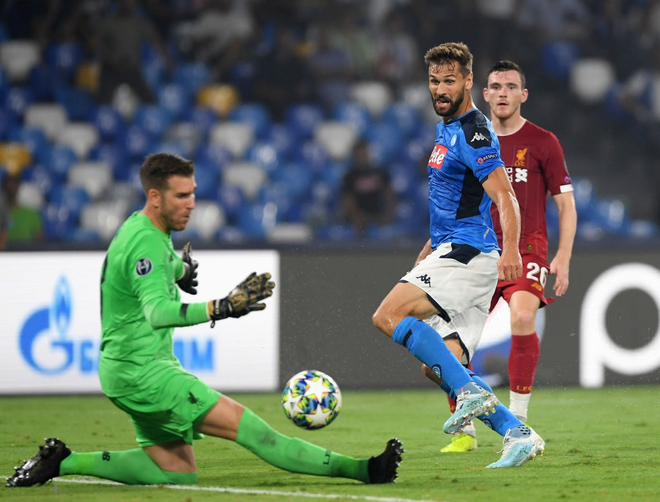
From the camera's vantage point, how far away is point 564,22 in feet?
50.4

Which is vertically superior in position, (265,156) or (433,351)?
(265,156)

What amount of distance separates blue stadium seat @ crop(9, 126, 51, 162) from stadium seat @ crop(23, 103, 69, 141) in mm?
97

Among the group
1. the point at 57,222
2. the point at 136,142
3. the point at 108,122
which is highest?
the point at 108,122

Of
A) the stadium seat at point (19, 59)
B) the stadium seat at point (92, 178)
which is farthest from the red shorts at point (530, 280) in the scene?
the stadium seat at point (19, 59)

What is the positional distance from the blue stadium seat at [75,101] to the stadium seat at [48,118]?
0.11 metres

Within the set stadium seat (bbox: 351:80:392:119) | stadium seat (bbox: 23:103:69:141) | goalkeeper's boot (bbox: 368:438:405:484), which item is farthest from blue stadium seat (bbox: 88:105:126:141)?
goalkeeper's boot (bbox: 368:438:405:484)

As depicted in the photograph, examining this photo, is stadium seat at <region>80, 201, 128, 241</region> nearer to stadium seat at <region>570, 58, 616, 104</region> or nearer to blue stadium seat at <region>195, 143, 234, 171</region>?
blue stadium seat at <region>195, 143, 234, 171</region>

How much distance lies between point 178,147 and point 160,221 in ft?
29.6

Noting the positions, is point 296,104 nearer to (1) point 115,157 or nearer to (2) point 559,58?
(1) point 115,157

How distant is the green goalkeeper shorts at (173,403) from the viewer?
4812 millimetres

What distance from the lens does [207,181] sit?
13.6 metres

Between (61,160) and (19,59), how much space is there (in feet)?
5.85

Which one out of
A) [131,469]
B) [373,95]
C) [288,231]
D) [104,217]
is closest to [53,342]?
[104,217]

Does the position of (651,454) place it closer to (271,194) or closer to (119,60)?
(271,194)
